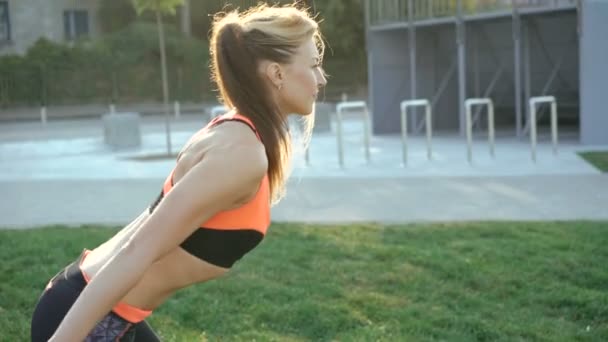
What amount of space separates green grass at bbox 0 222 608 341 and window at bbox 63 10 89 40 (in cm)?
→ 3552

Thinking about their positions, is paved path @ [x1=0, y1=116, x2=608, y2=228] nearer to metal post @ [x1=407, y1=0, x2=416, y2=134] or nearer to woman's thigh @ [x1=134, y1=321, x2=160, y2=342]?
metal post @ [x1=407, y1=0, x2=416, y2=134]

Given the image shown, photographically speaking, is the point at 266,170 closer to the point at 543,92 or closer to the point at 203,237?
the point at 203,237

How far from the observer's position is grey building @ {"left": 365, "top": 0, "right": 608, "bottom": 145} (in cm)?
1638

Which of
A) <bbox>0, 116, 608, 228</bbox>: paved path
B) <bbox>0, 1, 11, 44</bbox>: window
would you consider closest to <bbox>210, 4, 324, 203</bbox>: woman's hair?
<bbox>0, 116, 608, 228</bbox>: paved path

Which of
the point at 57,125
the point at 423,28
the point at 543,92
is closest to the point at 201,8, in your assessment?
the point at 57,125

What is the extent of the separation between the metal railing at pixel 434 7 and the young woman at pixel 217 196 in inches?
608

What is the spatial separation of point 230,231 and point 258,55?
39 cm

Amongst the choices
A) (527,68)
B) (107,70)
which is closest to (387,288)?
(527,68)

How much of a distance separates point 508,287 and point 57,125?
26273mm

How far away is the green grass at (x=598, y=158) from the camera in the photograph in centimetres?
1255

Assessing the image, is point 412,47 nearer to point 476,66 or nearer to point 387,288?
point 476,66

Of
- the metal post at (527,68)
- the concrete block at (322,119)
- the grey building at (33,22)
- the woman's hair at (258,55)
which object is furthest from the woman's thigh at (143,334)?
the grey building at (33,22)

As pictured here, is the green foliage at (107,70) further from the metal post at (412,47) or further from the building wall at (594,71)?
the building wall at (594,71)

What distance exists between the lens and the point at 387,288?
19.4 ft
